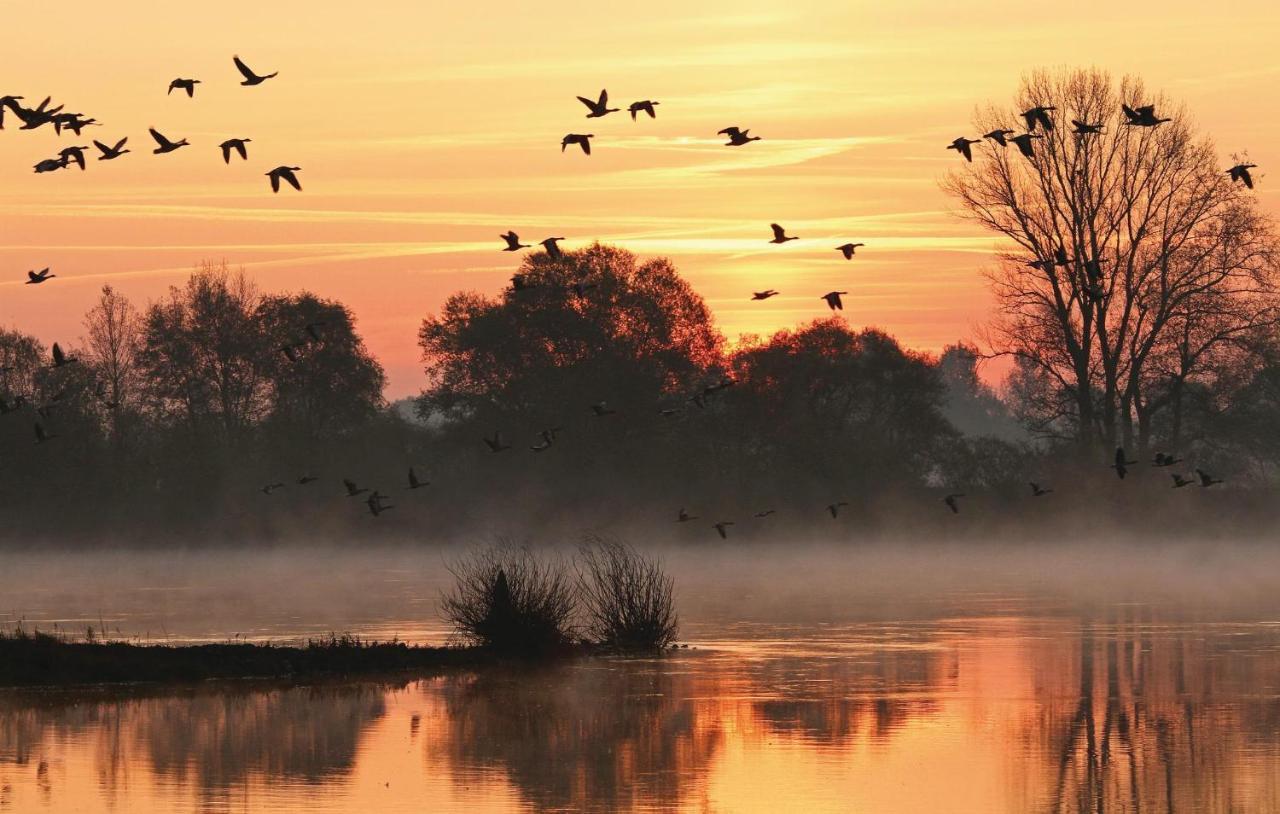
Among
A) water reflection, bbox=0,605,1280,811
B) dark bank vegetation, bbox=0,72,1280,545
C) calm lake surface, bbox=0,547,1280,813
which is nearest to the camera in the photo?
water reflection, bbox=0,605,1280,811

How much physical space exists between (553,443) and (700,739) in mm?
57310

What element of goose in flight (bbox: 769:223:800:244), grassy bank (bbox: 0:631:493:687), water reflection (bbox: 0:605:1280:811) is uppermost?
goose in flight (bbox: 769:223:800:244)

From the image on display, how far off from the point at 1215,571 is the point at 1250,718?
133 ft

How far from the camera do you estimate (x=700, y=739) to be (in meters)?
25.4

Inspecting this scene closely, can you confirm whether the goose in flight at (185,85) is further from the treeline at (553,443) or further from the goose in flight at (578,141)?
the treeline at (553,443)

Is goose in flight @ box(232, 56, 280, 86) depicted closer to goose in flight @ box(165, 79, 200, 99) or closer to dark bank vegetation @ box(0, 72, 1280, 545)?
→ goose in flight @ box(165, 79, 200, 99)

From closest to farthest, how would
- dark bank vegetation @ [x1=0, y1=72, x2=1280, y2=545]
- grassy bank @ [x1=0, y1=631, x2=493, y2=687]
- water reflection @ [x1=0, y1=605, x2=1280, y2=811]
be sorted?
water reflection @ [x1=0, y1=605, x2=1280, y2=811]
grassy bank @ [x1=0, y1=631, x2=493, y2=687]
dark bank vegetation @ [x1=0, y1=72, x2=1280, y2=545]

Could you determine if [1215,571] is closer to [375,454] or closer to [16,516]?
[375,454]

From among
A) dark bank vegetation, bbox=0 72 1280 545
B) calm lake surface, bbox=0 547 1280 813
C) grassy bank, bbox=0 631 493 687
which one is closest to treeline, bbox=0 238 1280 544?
dark bank vegetation, bbox=0 72 1280 545

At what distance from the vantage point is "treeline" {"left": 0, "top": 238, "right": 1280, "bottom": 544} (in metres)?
85.8

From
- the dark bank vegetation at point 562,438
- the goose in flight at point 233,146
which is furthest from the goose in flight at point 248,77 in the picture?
the dark bank vegetation at point 562,438

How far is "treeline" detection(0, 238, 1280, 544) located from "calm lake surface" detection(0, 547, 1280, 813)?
35.8 meters

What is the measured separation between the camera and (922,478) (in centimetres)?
8581

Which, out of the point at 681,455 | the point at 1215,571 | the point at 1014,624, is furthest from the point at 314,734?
the point at 681,455
